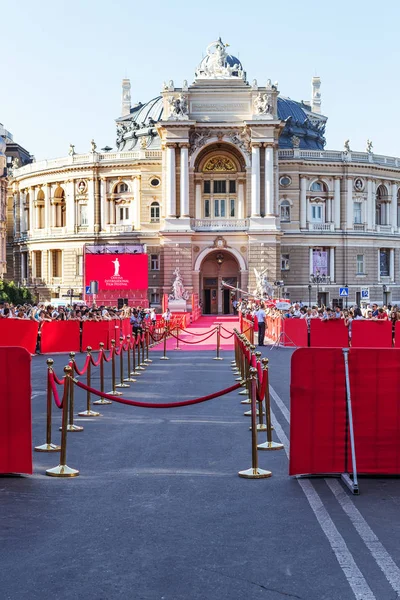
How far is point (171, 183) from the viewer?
6794cm

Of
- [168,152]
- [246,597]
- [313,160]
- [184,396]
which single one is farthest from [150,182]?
[246,597]

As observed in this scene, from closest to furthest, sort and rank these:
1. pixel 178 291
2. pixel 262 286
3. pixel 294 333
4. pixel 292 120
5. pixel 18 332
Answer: pixel 18 332 → pixel 294 333 → pixel 262 286 → pixel 178 291 → pixel 292 120

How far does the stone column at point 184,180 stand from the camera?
67.6m

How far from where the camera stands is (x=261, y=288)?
216 ft

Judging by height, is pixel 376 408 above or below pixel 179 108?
below

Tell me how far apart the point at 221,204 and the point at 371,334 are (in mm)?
41713

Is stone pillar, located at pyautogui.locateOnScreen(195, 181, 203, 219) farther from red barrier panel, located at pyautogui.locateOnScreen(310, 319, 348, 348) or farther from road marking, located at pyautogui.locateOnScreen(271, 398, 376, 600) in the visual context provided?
road marking, located at pyautogui.locateOnScreen(271, 398, 376, 600)

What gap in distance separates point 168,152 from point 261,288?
13.6 meters

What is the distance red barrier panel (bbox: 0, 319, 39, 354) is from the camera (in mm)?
28062

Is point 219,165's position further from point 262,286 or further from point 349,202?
point 349,202

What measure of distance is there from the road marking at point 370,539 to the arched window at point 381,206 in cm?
7016

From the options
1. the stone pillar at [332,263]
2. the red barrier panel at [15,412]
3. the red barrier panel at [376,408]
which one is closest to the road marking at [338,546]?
the red barrier panel at [376,408]

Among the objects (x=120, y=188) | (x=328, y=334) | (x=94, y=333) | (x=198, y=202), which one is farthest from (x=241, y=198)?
(x=94, y=333)

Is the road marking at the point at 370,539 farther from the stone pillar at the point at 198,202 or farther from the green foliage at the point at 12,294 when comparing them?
the stone pillar at the point at 198,202
